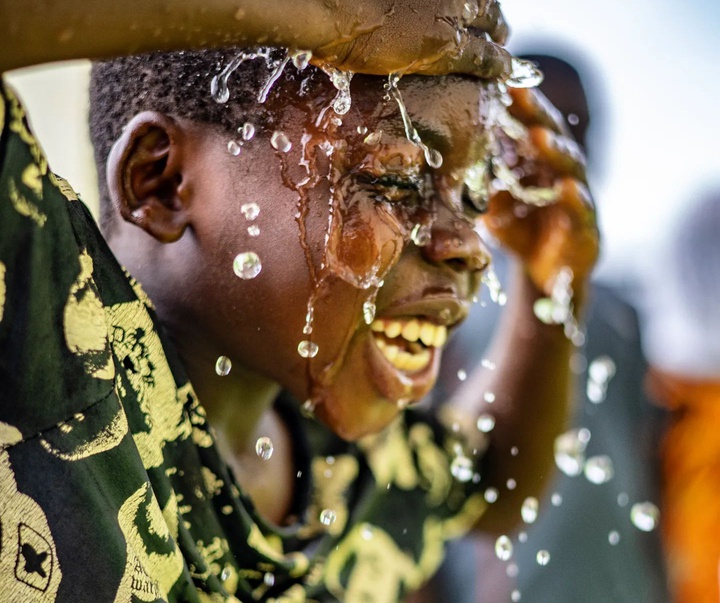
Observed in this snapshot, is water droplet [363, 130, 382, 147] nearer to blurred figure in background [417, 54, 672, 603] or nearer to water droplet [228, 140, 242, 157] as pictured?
water droplet [228, 140, 242, 157]

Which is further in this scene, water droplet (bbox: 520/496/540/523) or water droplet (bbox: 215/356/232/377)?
water droplet (bbox: 520/496/540/523)

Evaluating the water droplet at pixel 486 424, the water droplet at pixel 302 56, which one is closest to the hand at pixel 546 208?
the water droplet at pixel 486 424

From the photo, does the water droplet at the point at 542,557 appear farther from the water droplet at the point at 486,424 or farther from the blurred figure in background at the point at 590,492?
the water droplet at the point at 486,424

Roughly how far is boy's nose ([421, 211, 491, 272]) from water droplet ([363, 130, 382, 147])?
0.12m

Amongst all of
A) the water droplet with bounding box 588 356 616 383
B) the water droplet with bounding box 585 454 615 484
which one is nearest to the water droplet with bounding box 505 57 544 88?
the water droplet with bounding box 585 454 615 484

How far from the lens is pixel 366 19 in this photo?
0.74 m

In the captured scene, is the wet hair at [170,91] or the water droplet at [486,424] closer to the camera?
the wet hair at [170,91]

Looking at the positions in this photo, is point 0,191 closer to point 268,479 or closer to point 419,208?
point 419,208

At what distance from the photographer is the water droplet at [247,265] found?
3.05ft

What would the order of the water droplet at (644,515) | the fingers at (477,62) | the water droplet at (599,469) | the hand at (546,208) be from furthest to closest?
the water droplet at (644,515), the water droplet at (599,469), the hand at (546,208), the fingers at (477,62)

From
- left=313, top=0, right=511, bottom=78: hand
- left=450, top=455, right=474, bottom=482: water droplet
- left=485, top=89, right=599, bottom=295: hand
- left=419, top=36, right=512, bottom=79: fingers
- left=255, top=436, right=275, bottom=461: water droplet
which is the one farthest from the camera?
left=450, top=455, right=474, bottom=482: water droplet

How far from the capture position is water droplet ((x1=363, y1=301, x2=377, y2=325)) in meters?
0.95

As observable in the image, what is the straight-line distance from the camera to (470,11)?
828 mm

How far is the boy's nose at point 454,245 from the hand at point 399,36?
0.58 ft
